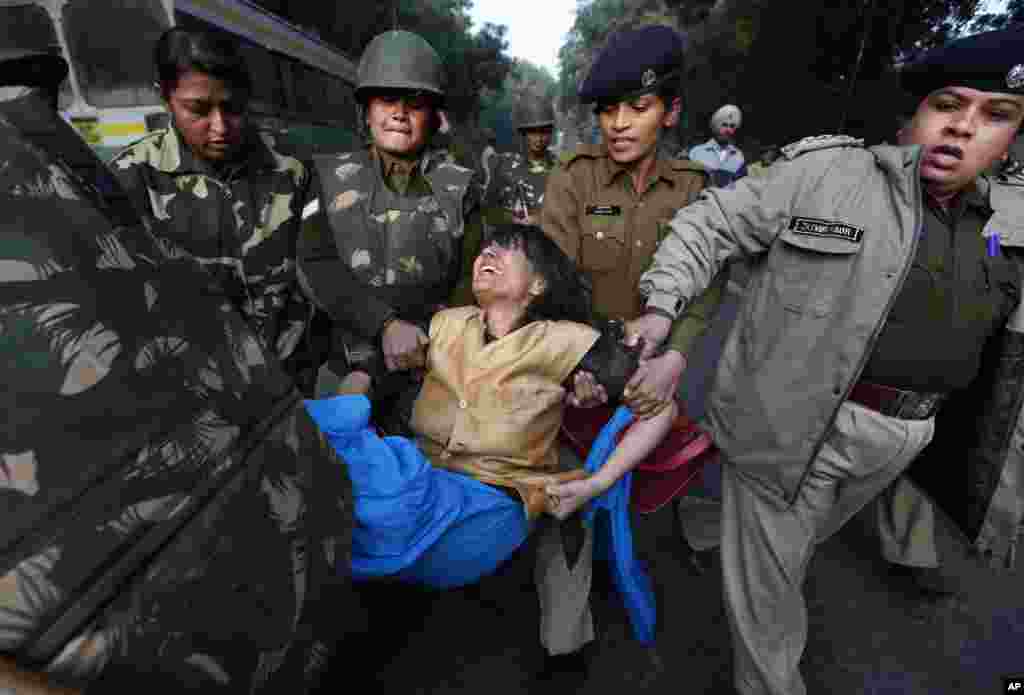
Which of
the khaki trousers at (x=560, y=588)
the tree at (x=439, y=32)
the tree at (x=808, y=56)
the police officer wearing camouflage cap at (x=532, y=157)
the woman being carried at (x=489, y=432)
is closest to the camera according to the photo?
the woman being carried at (x=489, y=432)

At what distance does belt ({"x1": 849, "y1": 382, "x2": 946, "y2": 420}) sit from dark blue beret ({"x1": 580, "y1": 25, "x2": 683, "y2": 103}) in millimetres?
1278

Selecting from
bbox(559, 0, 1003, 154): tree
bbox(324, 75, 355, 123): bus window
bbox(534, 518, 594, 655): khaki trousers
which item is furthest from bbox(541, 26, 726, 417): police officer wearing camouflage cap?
bbox(324, 75, 355, 123): bus window

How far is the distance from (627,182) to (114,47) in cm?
598

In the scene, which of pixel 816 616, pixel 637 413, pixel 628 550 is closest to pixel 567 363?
pixel 637 413

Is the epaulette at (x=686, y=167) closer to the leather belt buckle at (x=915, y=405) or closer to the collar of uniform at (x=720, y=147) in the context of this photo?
the leather belt buckle at (x=915, y=405)

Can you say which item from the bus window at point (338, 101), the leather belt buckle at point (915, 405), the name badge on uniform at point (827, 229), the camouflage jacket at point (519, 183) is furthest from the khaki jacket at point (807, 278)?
the bus window at point (338, 101)

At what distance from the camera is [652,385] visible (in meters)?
1.48

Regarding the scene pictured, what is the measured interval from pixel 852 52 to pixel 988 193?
14932 mm

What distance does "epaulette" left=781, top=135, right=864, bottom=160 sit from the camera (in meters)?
1.60

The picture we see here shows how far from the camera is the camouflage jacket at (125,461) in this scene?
1.80 feet

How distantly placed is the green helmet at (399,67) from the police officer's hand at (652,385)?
4.79 feet

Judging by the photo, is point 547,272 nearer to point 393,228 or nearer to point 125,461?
point 393,228

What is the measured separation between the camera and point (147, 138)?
77.8 inches

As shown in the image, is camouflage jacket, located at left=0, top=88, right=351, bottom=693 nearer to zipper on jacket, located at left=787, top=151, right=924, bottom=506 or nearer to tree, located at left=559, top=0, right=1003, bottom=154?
zipper on jacket, located at left=787, top=151, right=924, bottom=506
